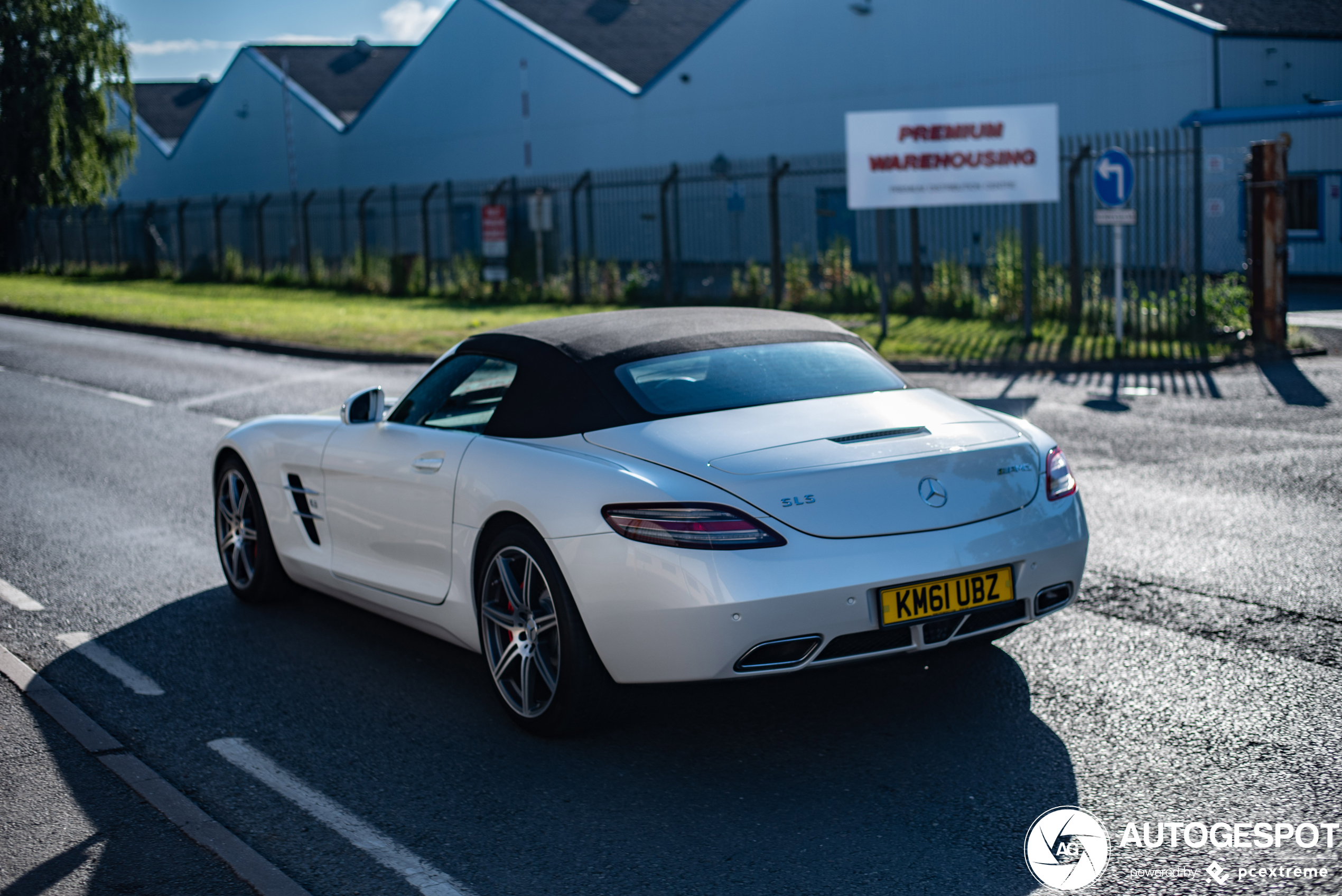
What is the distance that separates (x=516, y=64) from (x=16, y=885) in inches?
1637

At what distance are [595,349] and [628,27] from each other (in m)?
43.2

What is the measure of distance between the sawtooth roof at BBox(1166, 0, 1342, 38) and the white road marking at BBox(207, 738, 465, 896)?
27965 mm

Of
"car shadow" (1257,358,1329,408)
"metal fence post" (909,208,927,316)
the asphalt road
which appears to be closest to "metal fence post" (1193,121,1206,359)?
"car shadow" (1257,358,1329,408)

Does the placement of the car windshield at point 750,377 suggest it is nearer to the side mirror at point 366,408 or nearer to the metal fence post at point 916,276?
the side mirror at point 366,408

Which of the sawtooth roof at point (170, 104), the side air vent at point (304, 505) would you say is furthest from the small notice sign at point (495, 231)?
the sawtooth roof at point (170, 104)

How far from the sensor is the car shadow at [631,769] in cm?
360

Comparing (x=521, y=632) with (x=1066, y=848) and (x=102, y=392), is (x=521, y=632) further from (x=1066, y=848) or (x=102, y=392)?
(x=102, y=392)

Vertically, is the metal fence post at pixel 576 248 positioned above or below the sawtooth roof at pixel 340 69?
below

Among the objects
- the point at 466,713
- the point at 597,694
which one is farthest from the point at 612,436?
the point at 466,713

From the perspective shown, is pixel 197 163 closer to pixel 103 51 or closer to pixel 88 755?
pixel 103 51

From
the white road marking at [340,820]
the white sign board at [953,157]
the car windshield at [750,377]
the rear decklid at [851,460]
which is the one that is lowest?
the white road marking at [340,820]

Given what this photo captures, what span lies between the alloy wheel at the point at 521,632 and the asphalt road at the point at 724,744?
6.9 inches

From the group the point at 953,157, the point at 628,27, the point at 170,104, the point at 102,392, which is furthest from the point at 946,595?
the point at 170,104

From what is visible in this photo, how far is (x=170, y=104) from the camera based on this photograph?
71562 millimetres
